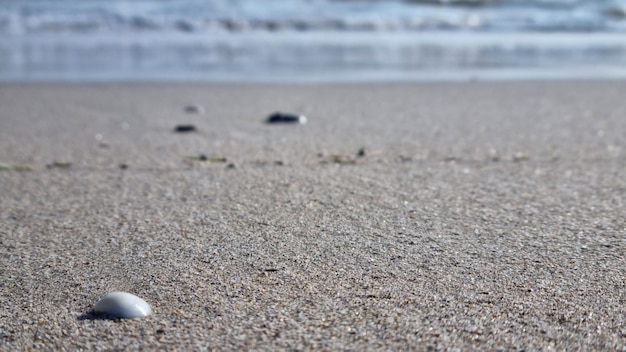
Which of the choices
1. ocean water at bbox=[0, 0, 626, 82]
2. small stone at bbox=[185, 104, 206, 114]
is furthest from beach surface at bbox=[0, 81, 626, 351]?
ocean water at bbox=[0, 0, 626, 82]

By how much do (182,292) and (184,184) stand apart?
1.17 m

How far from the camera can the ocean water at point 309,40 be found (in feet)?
24.6

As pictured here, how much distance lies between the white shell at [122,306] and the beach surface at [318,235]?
22mm

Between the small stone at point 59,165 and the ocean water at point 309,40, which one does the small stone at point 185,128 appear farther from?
the ocean water at point 309,40

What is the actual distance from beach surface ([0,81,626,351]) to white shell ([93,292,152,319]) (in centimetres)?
2

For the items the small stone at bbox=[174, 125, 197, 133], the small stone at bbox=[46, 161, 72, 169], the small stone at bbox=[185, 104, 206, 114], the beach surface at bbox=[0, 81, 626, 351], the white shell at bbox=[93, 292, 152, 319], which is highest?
the white shell at bbox=[93, 292, 152, 319]

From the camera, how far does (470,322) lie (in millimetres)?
1729

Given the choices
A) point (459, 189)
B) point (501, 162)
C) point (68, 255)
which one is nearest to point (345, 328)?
point (68, 255)

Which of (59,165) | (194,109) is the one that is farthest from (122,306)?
(194,109)

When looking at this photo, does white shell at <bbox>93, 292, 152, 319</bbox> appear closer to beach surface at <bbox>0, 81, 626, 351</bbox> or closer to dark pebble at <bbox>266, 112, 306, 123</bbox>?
beach surface at <bbox>0, 81, 626, 351</bbox>

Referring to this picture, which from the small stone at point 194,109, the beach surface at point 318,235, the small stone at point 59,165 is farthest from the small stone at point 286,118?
the small stone at point 59,165

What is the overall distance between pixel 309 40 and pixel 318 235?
860cm

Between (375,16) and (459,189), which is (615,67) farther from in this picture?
(375,16)

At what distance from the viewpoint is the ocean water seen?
750cm
